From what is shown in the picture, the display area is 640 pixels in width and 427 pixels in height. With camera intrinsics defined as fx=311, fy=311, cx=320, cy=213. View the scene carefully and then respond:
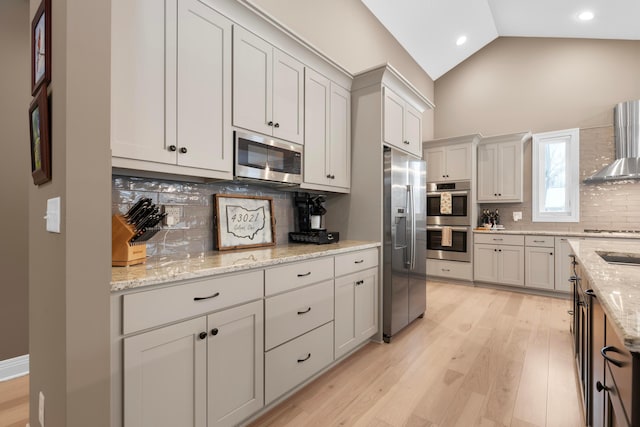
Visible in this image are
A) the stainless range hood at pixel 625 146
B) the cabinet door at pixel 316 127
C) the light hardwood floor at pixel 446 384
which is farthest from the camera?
the stainless range hood at pixel 625 146

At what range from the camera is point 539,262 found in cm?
452

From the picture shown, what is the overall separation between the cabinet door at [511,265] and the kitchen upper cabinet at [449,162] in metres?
1.27

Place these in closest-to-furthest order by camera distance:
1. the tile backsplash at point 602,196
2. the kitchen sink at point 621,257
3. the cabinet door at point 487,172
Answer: the kitchen sink at point 621,257
the tile backsplash at point 602,196
the cabinet door at point 487,172

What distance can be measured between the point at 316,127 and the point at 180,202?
1.27 metres

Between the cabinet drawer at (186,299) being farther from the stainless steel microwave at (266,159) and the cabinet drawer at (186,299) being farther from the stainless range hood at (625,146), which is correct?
the stainless range hood at (625,146)

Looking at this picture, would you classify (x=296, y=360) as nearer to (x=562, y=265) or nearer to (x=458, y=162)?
(x=562, y=265)

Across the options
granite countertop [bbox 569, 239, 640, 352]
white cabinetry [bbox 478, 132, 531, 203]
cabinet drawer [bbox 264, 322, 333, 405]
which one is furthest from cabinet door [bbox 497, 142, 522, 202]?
cabinet drawer [bbox 264, 322, 333, 405]

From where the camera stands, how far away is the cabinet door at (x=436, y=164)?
5336 millimetres

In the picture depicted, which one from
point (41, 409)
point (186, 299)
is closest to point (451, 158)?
point (186, 299)

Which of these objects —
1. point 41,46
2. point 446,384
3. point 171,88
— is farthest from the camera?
point 446,384

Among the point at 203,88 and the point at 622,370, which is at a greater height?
the point at 203,88

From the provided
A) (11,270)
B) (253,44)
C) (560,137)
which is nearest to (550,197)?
(560,137)

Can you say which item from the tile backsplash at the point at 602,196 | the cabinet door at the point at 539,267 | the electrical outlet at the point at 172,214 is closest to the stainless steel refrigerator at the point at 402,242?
A: the electrical outlet at the point at 172,214

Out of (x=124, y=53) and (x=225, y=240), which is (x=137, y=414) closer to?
(x=225, y=240)
